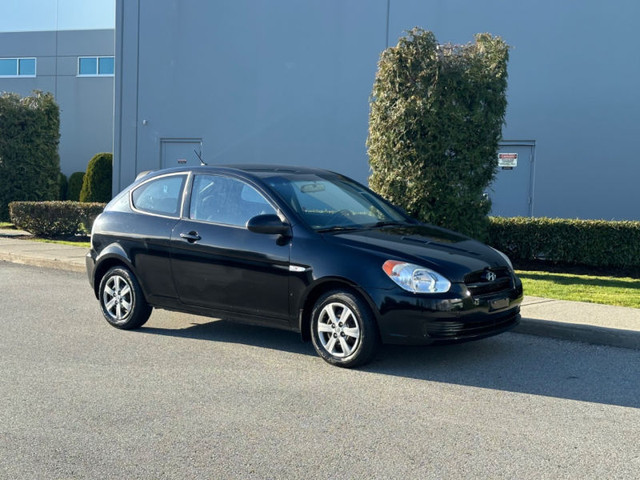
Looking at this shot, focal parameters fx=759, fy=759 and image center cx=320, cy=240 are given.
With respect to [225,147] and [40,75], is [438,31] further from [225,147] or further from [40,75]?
[40,75]

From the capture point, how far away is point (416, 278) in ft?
19.5

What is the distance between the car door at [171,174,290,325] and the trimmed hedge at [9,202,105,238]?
10.4 m

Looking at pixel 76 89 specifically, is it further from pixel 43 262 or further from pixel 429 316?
pixel 429 316

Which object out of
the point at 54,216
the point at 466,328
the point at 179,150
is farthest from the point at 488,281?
the point at 179,150

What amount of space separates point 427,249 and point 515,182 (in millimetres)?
10772

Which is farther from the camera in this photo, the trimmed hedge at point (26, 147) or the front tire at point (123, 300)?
the trimmed hedge at point (26, 147)

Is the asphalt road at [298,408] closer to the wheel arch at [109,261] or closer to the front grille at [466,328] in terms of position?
the front grille at [466,328]

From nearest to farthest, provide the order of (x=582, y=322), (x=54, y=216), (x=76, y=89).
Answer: (x=582, y=322) < (x=54, y=216) < (x=76, y=89)

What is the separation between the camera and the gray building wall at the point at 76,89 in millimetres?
33594

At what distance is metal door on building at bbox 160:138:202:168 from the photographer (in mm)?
20656

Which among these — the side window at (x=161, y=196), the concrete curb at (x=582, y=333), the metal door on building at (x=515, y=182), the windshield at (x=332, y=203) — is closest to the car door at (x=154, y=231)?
the side window at (x=161, y=196)

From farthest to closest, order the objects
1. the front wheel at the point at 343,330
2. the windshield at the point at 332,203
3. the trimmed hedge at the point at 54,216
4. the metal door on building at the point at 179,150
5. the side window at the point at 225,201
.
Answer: the metal door on building at the point at 179,150 → the trimmed hedge at the point at 54,216 → the side window at the point at 225,201 → the windshield at the point at 332,203 → the front wheel at the point at 343,330

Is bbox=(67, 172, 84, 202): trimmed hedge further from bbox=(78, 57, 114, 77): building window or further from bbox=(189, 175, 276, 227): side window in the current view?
bbox=(189, 175, 276, 227): side window

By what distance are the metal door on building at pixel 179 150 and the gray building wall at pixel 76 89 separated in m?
13.2
